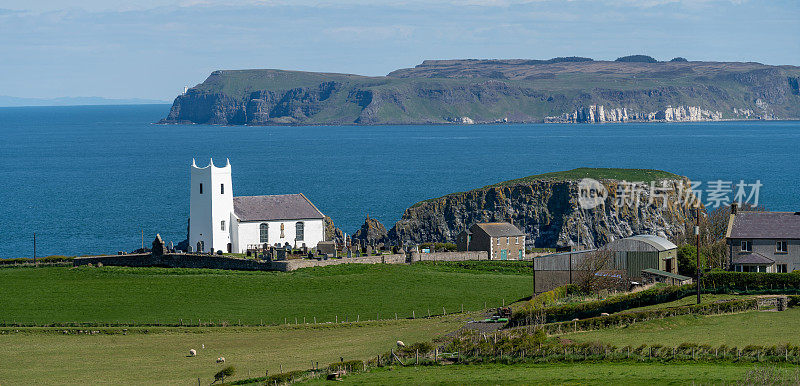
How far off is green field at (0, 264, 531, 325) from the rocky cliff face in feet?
137

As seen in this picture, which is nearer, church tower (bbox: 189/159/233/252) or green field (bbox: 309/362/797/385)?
green field (bbox: 309/362/797/385)

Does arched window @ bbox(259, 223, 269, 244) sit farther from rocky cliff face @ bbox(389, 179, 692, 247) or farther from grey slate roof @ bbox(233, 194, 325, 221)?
rocky cliff face @ bbox(389, 179, 692, 247)

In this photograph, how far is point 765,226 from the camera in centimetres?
6644

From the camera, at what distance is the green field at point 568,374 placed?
37656mm

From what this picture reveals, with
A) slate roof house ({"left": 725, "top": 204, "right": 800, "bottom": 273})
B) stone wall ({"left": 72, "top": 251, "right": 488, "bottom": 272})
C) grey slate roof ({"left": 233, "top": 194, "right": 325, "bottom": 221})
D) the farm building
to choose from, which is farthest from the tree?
grey slate roof ({"left": 233, "top": 194, "right": 325, "bottom": 221})

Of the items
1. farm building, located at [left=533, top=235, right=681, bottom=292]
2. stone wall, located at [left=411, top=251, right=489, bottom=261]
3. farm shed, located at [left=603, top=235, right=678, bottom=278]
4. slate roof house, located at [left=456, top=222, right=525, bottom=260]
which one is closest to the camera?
farm building, located at [left=533, top=235, right=681, bottom=292]

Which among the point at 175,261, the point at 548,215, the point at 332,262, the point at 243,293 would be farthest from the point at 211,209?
the point at 548,215

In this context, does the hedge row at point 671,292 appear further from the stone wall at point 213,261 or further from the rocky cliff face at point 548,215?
the rocky cliff face at point 548,215

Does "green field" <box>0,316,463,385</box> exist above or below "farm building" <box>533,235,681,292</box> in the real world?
below

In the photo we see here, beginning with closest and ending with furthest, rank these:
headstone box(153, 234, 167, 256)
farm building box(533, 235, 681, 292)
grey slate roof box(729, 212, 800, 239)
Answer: farm building box(533, 235, 681, 292) < grey slate roof box(729, 212, 800, 239) < headstone box(153, 234, 167, 256)

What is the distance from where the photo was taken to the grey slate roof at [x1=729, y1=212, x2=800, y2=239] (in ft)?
215

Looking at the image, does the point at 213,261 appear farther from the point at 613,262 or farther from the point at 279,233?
the point at 613,262

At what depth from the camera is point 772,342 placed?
43.6m

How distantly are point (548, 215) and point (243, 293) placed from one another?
59.6 meters
